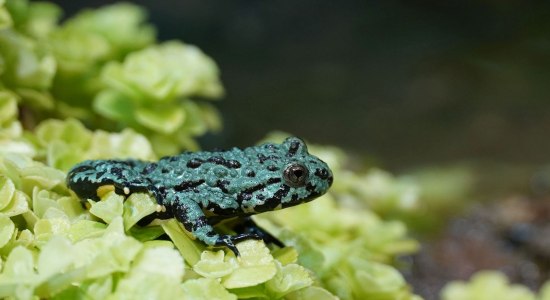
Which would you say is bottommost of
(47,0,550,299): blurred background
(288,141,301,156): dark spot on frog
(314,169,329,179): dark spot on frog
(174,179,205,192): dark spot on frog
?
(174,179,205,192): dark spot on frog

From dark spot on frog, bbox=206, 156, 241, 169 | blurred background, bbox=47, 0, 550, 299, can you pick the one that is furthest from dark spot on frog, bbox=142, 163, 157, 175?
blurred background, bbox=47, 0, 550, 299

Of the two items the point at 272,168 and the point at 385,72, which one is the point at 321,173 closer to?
the point at 272,168

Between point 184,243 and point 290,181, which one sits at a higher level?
point 290,181

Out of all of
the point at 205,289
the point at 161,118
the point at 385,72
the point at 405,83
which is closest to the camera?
the point at 205,289

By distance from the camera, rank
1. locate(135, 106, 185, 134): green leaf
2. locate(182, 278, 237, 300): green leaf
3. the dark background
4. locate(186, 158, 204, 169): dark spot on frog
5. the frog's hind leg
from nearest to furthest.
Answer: locate(182, 278, 237, 300): green leaf < the frog's hind leg < locate(186, 158, 204, 169): dark spot on frog < locate(135, 106, 185, 134): green leaf < the dark background

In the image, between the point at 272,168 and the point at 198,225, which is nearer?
the point at 198,225

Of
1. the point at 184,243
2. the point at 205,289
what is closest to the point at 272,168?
the point at 184,243

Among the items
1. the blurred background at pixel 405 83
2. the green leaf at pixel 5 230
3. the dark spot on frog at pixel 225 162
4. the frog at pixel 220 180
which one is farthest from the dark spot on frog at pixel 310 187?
the blurred background at pixel 405 83

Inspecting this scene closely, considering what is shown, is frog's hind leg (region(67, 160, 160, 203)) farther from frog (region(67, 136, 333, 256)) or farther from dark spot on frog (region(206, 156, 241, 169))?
dark spot on frog (region(206, 156, 241, 169))

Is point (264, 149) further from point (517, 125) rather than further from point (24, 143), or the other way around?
point (517, 125)
